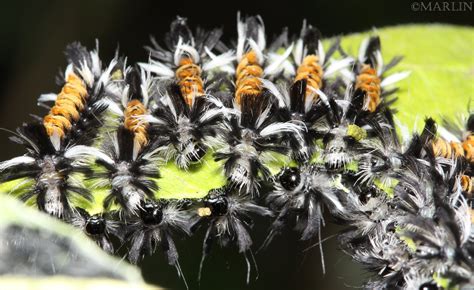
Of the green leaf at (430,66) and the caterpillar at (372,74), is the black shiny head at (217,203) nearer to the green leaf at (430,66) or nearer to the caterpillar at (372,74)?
the caterpillar at (372,74)

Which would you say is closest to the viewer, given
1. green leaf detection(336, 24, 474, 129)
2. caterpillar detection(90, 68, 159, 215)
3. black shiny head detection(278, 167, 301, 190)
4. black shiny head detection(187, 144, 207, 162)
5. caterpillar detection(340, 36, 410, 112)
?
caterpillar detection(90, 68, 159, 215)

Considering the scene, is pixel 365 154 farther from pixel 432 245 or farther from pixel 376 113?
pixel 432 245

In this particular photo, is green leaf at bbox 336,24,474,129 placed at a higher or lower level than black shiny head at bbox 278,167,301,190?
higher

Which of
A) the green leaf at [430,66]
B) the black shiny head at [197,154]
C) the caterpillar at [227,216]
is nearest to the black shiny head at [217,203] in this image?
the caterpillar at [227,216]

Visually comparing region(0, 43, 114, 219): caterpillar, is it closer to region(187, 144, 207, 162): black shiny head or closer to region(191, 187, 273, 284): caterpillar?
region(187, 144, 207, 162): black shiny head

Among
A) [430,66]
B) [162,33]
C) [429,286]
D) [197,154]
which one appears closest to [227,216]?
[197,154]

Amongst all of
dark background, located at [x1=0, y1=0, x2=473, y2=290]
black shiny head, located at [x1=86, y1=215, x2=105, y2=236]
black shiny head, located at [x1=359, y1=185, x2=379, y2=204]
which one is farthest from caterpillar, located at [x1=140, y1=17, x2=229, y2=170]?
dark background, located at [x1=0, y1=0, x2=473, y2=290]
